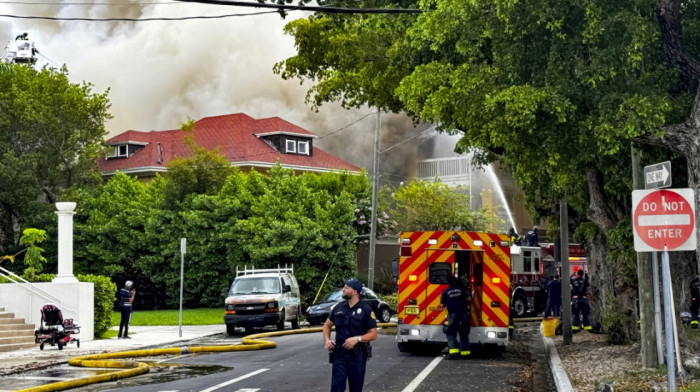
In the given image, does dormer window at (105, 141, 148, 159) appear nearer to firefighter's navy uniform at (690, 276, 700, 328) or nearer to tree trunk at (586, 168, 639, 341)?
tree trunk at (586, 168, 639, 341)

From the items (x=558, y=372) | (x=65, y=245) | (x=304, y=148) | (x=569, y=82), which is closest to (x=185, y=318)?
(x=65, y=245)

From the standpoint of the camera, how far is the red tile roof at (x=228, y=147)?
6506cm

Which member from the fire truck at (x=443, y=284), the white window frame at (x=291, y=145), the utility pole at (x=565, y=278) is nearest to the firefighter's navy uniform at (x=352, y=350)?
the fire truck at (x=443, y=284)

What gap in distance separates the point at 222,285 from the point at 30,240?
19404mm

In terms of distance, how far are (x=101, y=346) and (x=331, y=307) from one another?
11.2m

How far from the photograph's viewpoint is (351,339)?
1065 centimetres

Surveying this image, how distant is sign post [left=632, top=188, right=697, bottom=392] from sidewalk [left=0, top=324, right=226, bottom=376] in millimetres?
12127

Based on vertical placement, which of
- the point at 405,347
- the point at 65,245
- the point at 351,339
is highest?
the point at 65,245

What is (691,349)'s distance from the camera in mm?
16812

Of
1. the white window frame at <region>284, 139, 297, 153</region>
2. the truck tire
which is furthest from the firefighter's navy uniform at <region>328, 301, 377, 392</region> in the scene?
the white window frame at <region>284, 139, 297, 153</region>

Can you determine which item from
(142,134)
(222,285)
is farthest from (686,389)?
(142,134)

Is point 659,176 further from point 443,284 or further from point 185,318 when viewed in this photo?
point 185,318

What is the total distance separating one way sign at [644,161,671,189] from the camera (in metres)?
12.1

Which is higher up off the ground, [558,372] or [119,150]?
[119,150]
